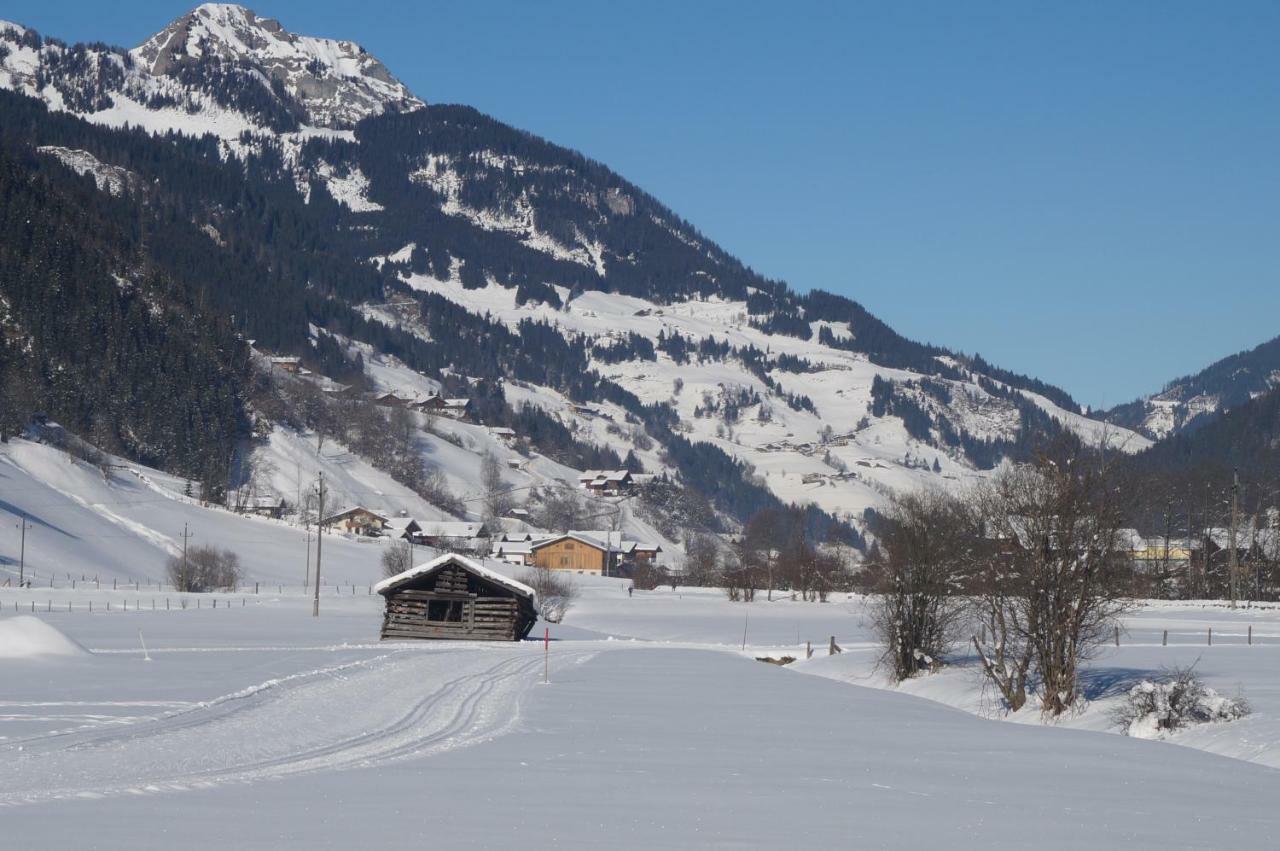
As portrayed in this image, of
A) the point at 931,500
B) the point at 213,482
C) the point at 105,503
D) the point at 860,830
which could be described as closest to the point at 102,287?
the point at 213,482

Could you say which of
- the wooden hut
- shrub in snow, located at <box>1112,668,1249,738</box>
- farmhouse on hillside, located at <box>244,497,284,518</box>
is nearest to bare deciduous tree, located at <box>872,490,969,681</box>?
shrub in snow, located at <box>1112,668,1249,738</box>

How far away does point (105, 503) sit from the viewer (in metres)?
125

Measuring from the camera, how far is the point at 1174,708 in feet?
99.9

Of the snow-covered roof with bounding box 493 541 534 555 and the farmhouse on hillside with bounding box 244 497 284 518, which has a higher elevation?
the farmhouse on hillside with bounding box 244 497 284 518

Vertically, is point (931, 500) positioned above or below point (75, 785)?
above

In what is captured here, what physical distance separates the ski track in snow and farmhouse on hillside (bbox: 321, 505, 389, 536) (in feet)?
415

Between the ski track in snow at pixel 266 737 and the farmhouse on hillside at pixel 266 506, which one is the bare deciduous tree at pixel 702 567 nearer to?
the farmhouse on hillside at pixel 266 506

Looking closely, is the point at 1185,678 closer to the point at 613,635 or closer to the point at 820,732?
the point at 820,732

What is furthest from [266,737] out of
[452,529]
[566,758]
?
[452,529]

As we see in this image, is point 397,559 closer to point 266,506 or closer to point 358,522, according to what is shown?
point 266,506

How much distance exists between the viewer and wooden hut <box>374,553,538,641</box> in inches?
2378

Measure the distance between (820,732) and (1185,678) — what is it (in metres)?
Answer: 10.2

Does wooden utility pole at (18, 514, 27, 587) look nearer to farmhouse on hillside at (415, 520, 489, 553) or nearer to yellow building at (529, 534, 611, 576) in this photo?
farmhouse on hillside at (415, 520, 489, 553)

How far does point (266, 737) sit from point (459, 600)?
130 feet
